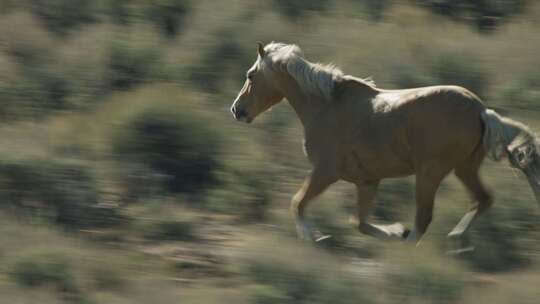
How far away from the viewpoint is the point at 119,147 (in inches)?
454

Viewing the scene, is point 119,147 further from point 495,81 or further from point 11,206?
point 495,81

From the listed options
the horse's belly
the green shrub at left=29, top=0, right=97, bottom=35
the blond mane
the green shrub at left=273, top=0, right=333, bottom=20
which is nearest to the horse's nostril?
the blond mane

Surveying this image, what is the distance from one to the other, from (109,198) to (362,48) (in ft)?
14.9

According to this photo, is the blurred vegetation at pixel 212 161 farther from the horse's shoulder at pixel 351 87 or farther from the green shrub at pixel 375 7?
the horse's shoulder at pixel 351 87

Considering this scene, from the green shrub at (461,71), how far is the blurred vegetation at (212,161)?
35 millimetres

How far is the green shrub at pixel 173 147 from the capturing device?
11.3 metres

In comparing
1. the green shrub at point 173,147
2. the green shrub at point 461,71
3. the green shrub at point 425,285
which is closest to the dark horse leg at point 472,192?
the green shrub at point 425,285

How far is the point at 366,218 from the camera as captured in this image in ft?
30.5

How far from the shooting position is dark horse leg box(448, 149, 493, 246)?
888cm

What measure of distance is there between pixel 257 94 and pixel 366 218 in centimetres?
149

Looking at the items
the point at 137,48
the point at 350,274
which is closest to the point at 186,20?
the point at 137,48

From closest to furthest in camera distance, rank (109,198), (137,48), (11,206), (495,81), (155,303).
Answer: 1. (155,303)
2. (11,206)
3. (109,198)
4. (495,81)
5. (137,48)

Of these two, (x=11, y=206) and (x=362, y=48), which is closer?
(x=11, y=206)

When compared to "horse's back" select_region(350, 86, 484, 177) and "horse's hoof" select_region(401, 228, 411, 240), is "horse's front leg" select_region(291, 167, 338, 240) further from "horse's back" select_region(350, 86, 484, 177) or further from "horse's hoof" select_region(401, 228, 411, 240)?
"horse's hoof" select_region(401, 228, 411, 240)
